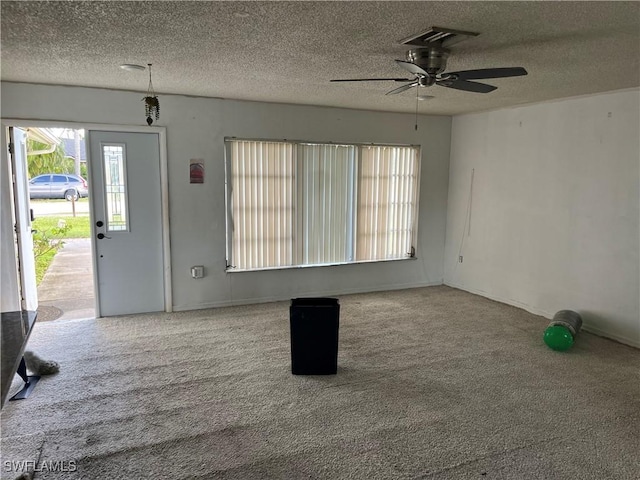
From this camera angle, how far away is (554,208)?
5.06 meters

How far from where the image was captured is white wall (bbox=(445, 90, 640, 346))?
4379 millimetres

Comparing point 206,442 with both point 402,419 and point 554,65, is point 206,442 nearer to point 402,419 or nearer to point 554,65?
point 402,419

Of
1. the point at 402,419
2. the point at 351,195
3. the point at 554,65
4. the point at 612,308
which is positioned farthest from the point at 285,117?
the point at 612,308

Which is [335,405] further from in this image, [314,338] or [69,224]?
[69,224]

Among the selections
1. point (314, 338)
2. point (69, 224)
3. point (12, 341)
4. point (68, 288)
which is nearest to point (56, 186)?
point (69, 224)

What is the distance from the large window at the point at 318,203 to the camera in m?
5.40

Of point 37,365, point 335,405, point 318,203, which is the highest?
point 318,203

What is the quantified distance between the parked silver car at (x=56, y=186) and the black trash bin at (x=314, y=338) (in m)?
11.1

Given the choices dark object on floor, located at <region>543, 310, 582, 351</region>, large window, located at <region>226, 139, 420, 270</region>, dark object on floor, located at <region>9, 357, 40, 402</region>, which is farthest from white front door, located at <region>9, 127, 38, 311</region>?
dark object on floor, located at <region>543, 310, 582, 351</region>

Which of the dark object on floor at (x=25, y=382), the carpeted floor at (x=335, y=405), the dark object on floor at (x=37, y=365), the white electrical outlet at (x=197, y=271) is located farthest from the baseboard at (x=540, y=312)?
the dark object on floor at (x=25, y=382)

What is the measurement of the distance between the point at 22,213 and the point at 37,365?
1874 mm

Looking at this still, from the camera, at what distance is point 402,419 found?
3.00 metres

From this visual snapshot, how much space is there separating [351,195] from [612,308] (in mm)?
3233

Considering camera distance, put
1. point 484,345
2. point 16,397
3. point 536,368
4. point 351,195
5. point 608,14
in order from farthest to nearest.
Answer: point 351,195 < point 484,345 < point 536,368 < point 16,397 < point 608,14
